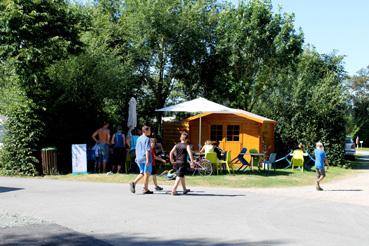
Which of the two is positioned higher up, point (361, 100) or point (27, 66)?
point (361, 100)

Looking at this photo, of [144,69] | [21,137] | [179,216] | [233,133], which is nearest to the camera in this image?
[179,216]

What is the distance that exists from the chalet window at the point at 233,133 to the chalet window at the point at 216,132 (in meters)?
0.35

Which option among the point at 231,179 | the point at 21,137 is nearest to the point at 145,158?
the point at 231,179

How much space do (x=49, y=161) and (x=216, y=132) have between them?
791 cm

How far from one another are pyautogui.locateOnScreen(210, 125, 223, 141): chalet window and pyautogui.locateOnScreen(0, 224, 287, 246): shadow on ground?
1466cm

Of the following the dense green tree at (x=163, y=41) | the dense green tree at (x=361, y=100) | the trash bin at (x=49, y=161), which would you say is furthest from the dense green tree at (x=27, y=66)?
the dense green tree at (x=361, y=100)

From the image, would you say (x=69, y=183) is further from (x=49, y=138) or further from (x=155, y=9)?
(x=155, y=9)

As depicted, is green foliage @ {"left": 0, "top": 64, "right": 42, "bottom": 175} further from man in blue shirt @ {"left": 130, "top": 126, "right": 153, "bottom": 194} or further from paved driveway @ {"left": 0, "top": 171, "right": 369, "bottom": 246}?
man in blue shirt @ {"left": 130, "top": 126, "right": 153, "bottom": 194}

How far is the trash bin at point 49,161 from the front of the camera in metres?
17.4

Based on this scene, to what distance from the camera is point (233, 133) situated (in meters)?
22.5

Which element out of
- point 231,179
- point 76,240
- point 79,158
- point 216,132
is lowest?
point 76,240

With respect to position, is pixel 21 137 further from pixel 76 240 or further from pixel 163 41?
pixel 163 41

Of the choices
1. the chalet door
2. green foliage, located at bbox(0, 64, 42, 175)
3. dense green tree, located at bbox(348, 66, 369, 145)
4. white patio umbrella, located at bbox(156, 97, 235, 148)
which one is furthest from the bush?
dense green tree, located at bbox(348, 66, 369, 145)

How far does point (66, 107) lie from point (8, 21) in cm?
367
